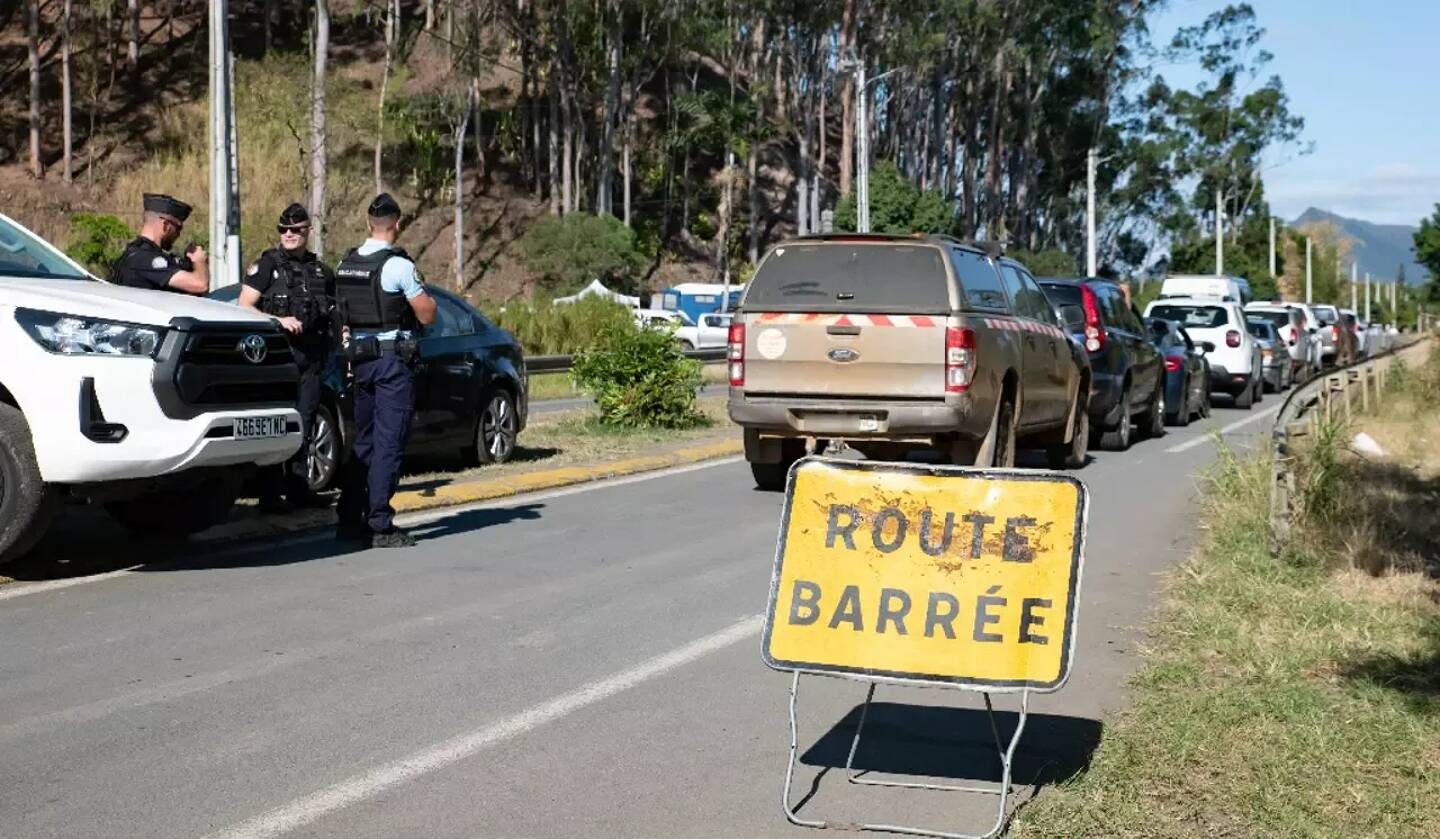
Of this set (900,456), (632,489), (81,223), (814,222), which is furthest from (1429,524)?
(814,222)

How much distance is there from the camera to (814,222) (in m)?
66.0

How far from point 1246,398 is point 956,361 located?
54.8 feet

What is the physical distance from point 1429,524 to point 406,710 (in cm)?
810

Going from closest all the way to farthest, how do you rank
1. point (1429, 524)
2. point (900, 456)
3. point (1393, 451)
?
point (1429, 524) → point (900, 456) → point (1393, 451)

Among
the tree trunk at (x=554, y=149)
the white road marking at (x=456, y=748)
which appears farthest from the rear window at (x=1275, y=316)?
the tree trunk at (x=554, y=149)

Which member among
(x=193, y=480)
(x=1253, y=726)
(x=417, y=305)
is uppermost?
(x=417, y=305)

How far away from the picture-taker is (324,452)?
1256cm

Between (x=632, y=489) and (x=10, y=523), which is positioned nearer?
(x=10, y=523)

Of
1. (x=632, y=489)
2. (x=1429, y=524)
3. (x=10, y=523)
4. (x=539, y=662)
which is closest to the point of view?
(x=539, y=662)

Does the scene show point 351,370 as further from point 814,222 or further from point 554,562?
point 814,222

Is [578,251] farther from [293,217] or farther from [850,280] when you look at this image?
[293,217]

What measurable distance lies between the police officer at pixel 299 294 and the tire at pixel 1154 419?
12.2 metres

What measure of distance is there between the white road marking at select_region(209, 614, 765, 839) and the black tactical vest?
10.8 feet

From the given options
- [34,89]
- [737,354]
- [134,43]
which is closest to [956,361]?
[737,354]
